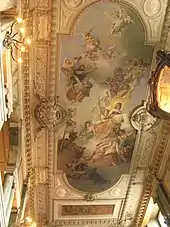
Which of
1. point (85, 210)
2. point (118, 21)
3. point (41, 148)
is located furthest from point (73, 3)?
point (85, 210)

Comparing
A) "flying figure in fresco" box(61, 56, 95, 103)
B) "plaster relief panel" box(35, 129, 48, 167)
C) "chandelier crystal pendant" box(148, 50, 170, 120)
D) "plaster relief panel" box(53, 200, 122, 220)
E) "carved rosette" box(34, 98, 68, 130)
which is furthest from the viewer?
"plaster relief panel" box(53, 200, 122, 220)

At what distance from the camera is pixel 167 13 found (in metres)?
8.95

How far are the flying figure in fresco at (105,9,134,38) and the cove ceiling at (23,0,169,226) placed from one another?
0.07 ft

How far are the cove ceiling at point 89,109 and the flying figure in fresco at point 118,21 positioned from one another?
0.02 meters

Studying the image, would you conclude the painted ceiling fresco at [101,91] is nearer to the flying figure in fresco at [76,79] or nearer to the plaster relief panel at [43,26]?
the flying figure in fresco at [76,79]

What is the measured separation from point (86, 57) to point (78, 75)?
1.58 feet

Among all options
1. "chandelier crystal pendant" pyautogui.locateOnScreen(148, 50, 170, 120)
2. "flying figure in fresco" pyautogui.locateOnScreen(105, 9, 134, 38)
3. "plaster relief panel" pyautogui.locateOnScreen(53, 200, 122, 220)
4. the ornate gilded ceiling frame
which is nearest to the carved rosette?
"flying figure in fresco" pyautogui.locateOnScreen(105, 9, 134, 38)

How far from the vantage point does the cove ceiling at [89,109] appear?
8.98m

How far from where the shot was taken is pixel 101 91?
994 cm

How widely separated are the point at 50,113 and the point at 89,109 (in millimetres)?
972

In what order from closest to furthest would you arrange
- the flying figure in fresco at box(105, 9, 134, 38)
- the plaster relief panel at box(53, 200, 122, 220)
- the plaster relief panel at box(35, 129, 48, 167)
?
the flying figure in fresco at box(105, 9, 134, 38) → the plaster relief panel at box(35, 129, 48, 167) → the plaster relief panel at box(53, 200, 122, 220)

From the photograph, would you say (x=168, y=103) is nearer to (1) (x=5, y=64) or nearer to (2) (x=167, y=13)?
(1) (x=5, y=64)

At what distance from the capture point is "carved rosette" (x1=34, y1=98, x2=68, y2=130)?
10.0 m

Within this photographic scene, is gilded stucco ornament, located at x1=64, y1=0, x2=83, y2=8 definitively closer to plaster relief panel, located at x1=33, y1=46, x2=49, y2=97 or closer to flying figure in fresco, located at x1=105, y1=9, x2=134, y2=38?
flying figure in fresco, located at x1=105, y1=9, x2=134, y2=38
